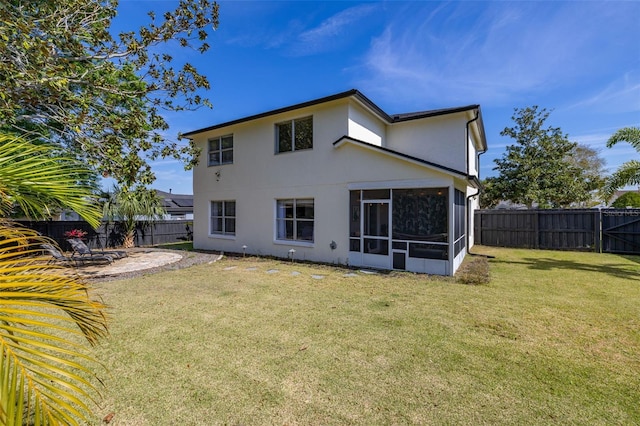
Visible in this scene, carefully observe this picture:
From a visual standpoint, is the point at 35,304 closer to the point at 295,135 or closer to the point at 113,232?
the point at 295,135

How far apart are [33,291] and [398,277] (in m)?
8.41

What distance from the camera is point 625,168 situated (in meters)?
11.0

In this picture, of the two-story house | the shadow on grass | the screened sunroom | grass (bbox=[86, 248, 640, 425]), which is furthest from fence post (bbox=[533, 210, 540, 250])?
grass (bbox=[86, 248, 640, 425])

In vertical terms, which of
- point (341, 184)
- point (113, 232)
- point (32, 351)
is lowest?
point (113, 232)

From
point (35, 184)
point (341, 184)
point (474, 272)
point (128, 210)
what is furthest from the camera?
point (128, 210)

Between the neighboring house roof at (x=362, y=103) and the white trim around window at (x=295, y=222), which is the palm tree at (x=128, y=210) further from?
the white trim around window at (x=295, y=222)

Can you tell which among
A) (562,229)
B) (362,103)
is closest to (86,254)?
(362,103)

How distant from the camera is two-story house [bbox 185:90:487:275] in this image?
938 centimetres

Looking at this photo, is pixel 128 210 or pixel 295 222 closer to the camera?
pixel 295 222

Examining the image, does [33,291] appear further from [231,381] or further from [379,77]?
[379,77]

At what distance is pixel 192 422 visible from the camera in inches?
115

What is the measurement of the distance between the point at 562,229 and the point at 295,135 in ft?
45.2

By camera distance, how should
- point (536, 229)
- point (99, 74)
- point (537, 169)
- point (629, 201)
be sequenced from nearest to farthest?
point (99, 74)
point (536, 229)
point (537, 169)
point (629, 201)

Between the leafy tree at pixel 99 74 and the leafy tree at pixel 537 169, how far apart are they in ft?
69.2
